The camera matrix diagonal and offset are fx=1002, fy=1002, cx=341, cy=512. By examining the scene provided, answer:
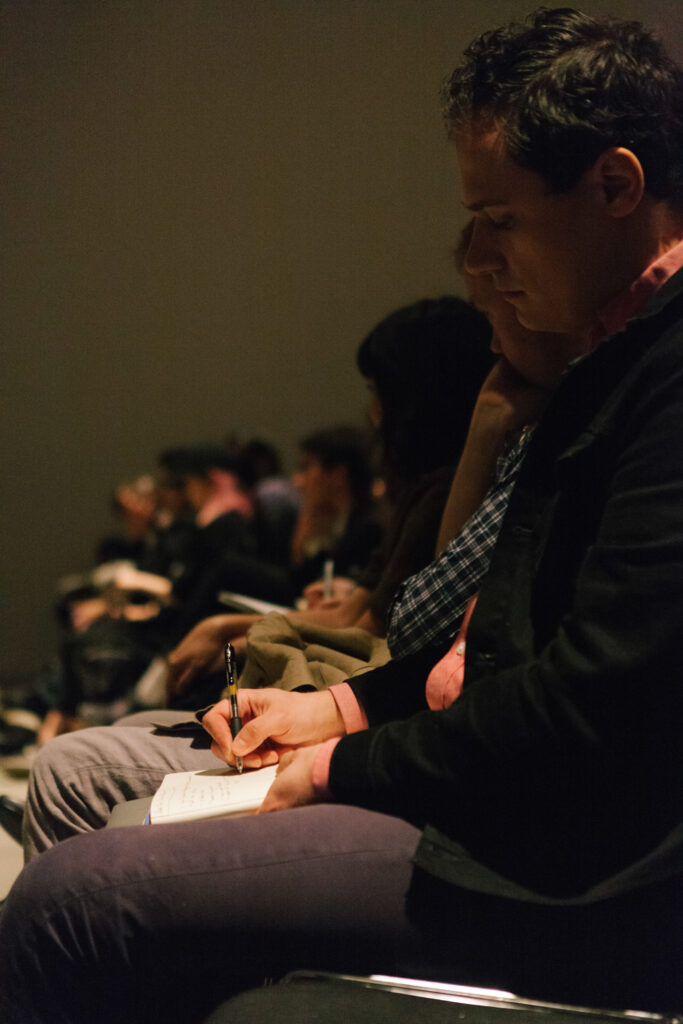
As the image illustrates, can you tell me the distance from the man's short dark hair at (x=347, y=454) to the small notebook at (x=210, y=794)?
7.62ft

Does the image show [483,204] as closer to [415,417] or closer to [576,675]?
[576,675]

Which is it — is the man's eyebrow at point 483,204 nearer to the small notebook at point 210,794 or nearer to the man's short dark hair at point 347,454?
the small notebook at point 210,794

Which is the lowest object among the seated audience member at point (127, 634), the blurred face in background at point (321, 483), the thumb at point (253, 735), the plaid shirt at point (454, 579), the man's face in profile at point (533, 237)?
the seated audience member at point (127, 634)

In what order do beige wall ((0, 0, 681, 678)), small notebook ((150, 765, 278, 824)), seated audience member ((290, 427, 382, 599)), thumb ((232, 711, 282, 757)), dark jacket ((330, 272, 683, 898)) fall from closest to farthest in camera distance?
dark jacket ((330, 272, 683, 898)) < small notebook ((150, 765, 278, 824)) < thumb ((232, 711, 282, 757)) < beige wall ((0, 0, 681, 678)) < seated audience member ((290, 427, 382, 599))

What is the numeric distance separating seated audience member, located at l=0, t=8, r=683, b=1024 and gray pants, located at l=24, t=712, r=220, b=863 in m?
0.45

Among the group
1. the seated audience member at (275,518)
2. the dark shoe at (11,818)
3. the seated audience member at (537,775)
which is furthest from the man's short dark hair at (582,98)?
the seated audience member at (275,518)

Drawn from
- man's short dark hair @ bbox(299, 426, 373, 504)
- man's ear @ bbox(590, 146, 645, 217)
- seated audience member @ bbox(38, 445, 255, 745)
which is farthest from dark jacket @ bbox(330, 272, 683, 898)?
seated audience member @ bbox(38, 445, 255, 745)

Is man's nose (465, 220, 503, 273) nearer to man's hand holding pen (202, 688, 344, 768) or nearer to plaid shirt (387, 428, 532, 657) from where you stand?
plaid shirt (387, 428, 532, 657)

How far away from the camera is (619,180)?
1144 millimetres

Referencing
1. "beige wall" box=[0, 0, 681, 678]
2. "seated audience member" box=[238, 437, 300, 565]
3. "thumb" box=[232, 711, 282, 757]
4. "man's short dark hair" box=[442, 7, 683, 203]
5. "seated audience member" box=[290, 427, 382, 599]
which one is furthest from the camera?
"seated audience member" box=[238, 437, 300, 565]

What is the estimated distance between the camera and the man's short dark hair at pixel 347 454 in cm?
371

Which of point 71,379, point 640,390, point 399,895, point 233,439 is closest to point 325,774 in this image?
point 399,895

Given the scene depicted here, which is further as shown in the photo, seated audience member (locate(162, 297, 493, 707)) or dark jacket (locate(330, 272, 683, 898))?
seated audience member (locate(162, 297, 493, 707))

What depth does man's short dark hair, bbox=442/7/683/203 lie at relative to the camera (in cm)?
113
